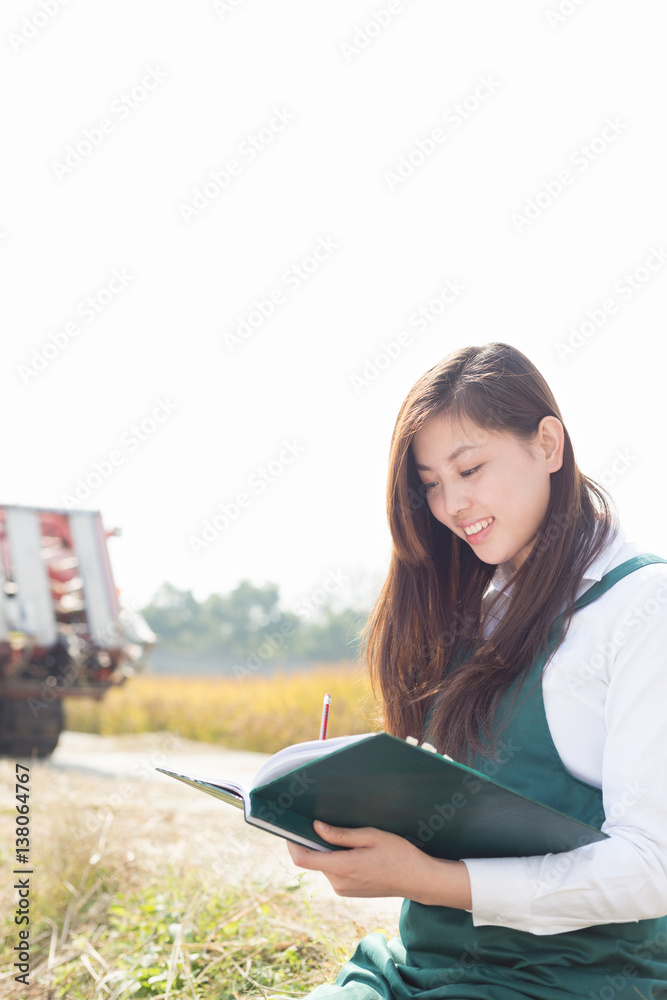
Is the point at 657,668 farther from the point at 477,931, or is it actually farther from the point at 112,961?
the point at 112,961

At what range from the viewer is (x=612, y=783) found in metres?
1.28

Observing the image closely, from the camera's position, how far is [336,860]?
51.2 inches

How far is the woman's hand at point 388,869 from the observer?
1.29 meters

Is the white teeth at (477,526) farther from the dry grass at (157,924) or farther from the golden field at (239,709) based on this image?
the golden field at (239,709)

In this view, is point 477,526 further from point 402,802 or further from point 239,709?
point 239,709

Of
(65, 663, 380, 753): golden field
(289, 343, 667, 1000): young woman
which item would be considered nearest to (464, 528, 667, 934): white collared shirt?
(289, 343, 667, 1000): young woman

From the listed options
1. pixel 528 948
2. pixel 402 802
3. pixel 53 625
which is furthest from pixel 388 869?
pixel 53 625

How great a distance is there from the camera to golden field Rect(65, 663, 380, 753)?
28.7 ft

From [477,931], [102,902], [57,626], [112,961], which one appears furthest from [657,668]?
[57,626]

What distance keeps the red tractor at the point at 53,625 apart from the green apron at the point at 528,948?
237 inches

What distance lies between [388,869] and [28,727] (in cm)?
678

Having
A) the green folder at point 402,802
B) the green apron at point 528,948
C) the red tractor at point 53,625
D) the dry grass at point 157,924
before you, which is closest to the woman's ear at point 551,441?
the green apron at point 528,948

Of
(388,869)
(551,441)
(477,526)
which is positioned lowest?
(388,869)

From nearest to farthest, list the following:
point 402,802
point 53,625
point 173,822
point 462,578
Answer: point 402,802, point 462,578, point 173,822, point 53,625
